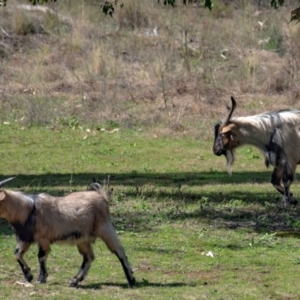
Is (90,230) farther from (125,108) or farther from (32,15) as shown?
(32,15)

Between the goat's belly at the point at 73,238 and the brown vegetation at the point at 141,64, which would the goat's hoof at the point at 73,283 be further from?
the brown vegetation at the point at 141,64

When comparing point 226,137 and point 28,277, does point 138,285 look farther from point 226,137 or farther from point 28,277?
point 226,137

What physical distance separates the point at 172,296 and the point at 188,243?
246 cm

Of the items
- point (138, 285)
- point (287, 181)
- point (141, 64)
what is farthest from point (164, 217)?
point (141, 64)

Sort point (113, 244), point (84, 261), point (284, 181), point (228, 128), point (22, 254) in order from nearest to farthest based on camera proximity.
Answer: point (22, 254)
point (113, 244)
point (84, 261)
point (284, 181)
point (228, 128)

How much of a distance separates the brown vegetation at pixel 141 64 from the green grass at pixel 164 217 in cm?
149

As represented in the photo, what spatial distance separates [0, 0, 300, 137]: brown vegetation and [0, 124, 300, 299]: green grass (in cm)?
149

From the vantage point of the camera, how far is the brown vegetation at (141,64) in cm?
2266

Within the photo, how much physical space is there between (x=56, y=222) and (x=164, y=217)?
12.6 ft

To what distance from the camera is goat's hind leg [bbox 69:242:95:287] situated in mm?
9812

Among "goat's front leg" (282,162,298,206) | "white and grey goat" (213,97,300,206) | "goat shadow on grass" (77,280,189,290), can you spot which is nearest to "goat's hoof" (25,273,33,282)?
"goat shadow on grass" (77,280,189,290)

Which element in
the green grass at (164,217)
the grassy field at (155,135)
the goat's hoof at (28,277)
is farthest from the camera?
the grassy field at (155,135)

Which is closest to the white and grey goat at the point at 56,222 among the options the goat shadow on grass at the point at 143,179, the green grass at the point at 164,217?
the green grass at the point at 164,217

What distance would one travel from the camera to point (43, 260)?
380 inches
